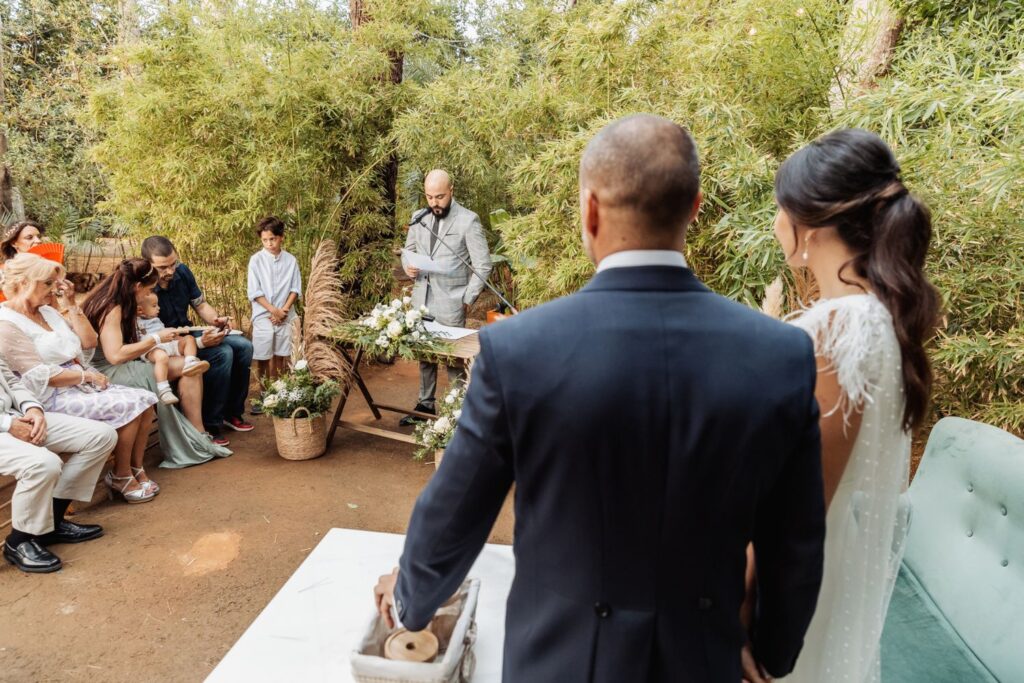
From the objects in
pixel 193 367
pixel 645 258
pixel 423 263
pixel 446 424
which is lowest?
pixel 446 424

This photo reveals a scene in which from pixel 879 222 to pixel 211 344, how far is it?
172 inches

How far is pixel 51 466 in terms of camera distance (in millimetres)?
3051

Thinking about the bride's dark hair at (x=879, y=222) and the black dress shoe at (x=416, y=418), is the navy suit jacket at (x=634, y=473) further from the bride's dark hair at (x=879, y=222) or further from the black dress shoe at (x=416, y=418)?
the black dress shoe at (x=416, y=418)

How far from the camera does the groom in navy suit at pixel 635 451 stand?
34.4 inches

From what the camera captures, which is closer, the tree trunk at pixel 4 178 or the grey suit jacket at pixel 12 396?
the grey suit jacket at pixel 12 396

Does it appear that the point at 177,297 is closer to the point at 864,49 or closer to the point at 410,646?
the point at 410,646

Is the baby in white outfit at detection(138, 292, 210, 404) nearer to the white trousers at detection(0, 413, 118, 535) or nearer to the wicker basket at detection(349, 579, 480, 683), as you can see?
the white trousers at detection(0, 413, 118, 535)

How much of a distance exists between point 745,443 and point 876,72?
124 inches

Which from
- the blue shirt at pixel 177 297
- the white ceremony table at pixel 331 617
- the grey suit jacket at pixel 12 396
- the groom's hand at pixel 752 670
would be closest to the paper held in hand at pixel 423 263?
the blue shirt at pixel 177 297

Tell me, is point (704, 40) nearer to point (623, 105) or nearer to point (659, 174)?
point (623, 105)

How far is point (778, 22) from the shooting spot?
10.1ft

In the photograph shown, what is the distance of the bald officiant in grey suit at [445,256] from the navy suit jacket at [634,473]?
3.67m

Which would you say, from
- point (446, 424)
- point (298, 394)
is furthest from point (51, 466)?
point (446, 424)

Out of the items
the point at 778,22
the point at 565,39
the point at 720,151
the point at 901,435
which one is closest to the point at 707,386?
the point at 901,435
